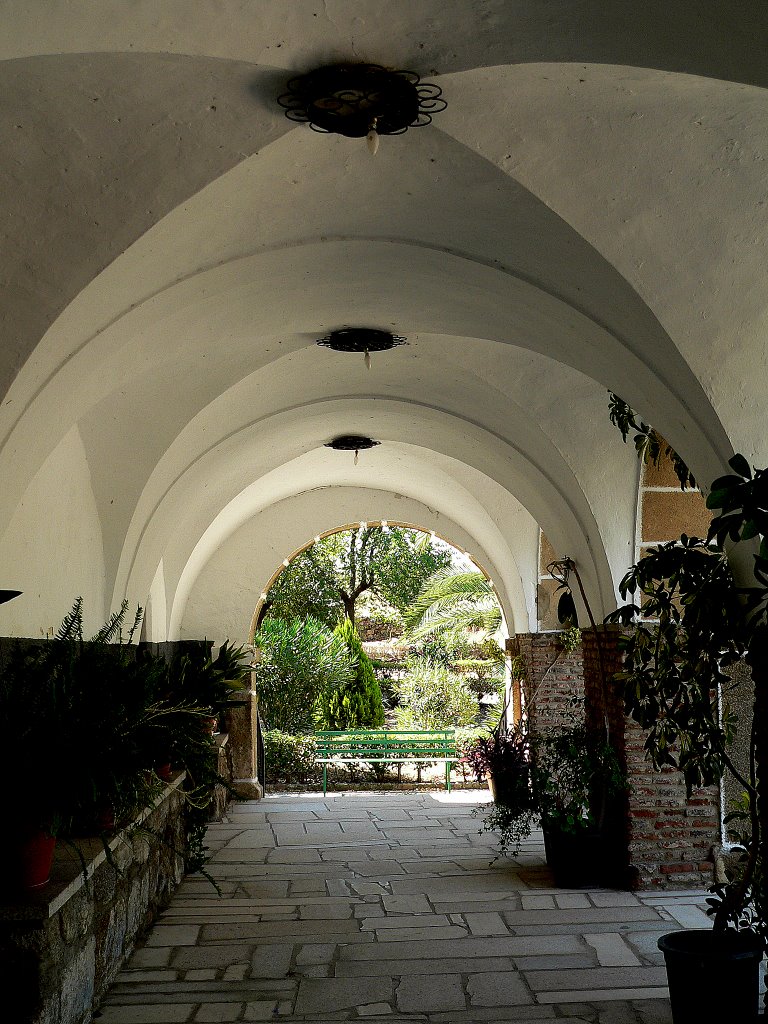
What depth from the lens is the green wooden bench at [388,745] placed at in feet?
42.9

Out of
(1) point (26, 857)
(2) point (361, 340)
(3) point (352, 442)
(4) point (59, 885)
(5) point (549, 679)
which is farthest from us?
(5) point (549, 679)

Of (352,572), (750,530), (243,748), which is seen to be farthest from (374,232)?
(352,572)

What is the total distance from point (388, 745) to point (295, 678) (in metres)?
2.09

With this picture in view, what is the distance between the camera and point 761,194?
355 centimetres

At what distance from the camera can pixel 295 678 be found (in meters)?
14.8

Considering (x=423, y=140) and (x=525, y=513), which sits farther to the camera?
(x=525, y=513)

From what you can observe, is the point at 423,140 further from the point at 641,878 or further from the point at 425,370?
the point at 641,878

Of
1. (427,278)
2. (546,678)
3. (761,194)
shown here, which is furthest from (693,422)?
(546,678)

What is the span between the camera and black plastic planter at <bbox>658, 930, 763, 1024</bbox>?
392cm

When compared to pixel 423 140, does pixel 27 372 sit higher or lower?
lower

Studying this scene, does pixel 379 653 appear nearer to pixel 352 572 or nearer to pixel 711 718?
pixel 352 572

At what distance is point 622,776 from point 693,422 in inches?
127

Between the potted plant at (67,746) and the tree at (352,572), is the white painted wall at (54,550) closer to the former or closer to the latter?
the potted plant at (67,746)

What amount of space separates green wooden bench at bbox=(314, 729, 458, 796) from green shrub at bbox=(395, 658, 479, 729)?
7.56ft
